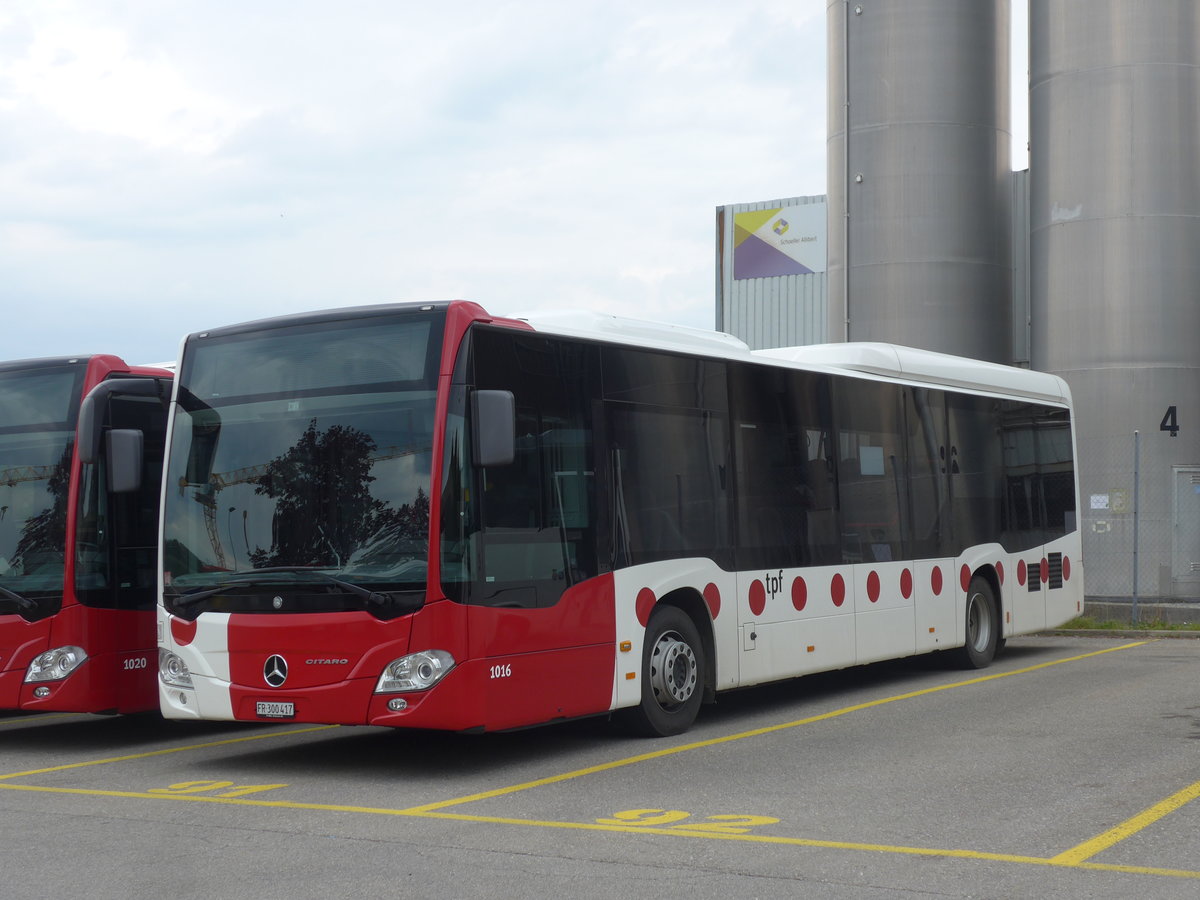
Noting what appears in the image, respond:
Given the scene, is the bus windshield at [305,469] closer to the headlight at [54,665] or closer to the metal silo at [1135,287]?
the headlight at [54,665]

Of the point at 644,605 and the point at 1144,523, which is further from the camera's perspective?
the point at 1144,523

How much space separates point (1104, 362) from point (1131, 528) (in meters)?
2.66

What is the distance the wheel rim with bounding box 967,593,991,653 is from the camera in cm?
1586

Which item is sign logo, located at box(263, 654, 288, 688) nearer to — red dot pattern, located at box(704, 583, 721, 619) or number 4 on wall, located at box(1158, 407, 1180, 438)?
red dot pattern, located at box(704, 583, 721, 619)

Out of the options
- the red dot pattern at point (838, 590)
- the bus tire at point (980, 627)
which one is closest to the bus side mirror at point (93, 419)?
the red dot pattern at point (838, 590)

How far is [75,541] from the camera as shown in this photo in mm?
11227

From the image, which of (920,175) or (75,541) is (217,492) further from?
(920,175)

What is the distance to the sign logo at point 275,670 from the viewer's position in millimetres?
9578

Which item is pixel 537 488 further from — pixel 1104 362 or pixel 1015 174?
pixel 1015 174

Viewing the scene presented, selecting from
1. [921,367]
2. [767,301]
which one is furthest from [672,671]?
[767,301]

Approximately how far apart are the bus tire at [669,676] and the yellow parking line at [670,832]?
2925mm

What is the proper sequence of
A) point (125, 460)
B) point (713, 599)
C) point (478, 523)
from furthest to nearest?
1. point (713, 599)
2. point (125, 460)
3. point (478, 523)

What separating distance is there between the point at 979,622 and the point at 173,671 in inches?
358

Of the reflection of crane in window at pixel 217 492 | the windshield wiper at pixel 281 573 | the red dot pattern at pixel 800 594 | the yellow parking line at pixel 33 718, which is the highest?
the reflection of crane in window at pixel 217 492
